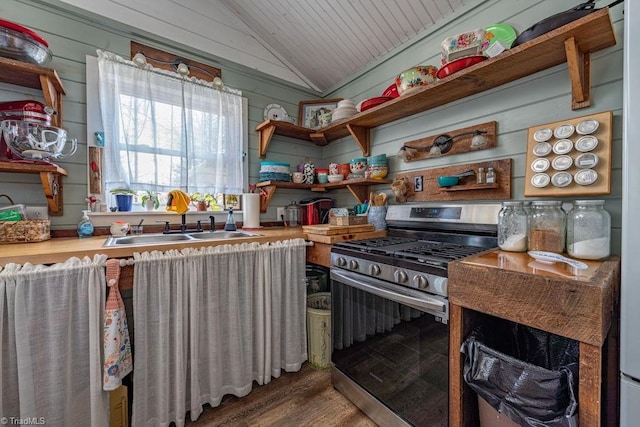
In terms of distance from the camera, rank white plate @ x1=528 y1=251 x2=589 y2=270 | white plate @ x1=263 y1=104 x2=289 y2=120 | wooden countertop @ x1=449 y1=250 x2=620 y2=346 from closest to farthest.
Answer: wooden countertop @ x1=449 y1=250 x2=620 y2=346, white plate @ x1=528 y1=251 x2=589 y2=270, white plate @ x1=263 y1=104 x2=289 y2=120

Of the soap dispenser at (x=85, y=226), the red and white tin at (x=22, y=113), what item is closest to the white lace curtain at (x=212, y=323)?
the soap dispenser at (x=85, y=226)

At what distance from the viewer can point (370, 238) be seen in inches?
71.1

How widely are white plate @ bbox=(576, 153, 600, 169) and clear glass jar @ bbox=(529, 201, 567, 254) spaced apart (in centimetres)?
20

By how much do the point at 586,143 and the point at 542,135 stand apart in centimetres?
17

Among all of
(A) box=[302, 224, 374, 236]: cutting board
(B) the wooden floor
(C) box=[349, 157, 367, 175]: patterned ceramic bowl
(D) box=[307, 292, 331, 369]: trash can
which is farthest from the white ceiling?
(B) the wooden floor

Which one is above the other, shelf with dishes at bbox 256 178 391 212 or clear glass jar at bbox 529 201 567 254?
shelf with dishes at bbox 256 178 391 212

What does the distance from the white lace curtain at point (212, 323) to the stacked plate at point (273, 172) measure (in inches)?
29.9

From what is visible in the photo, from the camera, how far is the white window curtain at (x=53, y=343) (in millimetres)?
1012

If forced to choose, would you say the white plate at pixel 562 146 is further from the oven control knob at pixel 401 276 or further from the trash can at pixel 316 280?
the trash can at pixel 316 280

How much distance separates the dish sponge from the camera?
1.87m

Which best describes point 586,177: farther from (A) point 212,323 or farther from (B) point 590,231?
(A) point 212,323

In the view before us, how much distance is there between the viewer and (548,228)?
1119 mm

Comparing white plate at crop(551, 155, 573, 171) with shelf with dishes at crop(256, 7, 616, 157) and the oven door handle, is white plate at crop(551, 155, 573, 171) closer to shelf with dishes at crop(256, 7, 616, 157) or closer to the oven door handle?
shelf with dishes at crop(256, 7, 616, 157)

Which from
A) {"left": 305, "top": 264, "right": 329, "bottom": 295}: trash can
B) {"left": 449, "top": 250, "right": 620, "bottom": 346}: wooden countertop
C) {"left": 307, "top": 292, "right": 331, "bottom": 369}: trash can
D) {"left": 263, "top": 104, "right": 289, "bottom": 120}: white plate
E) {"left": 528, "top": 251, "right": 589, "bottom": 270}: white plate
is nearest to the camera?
{"left": 449, "top": 250, "right": 620, "bottom": 346}: wooden countertop
